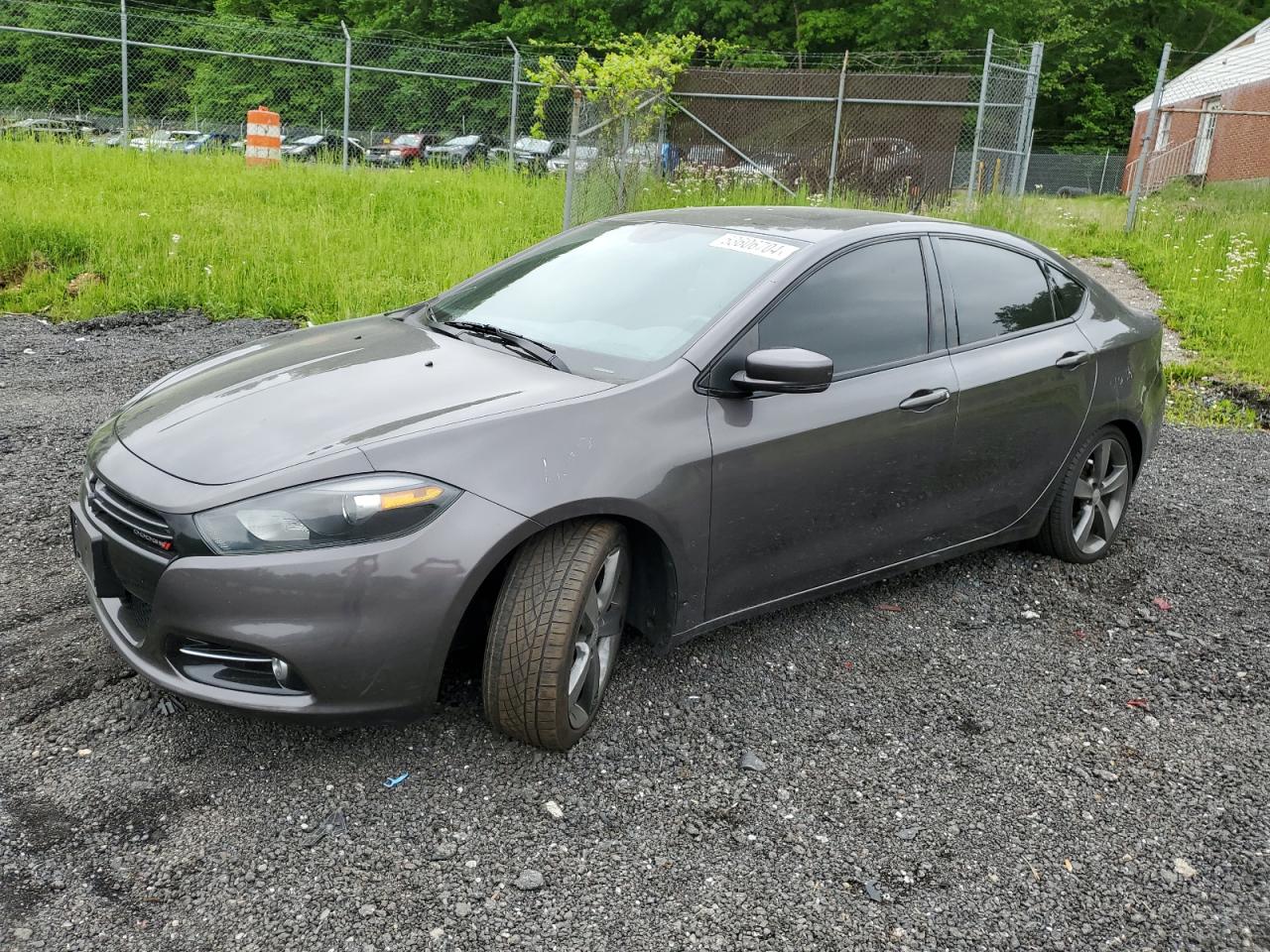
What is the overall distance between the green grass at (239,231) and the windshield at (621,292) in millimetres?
4832

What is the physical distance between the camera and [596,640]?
119 inches

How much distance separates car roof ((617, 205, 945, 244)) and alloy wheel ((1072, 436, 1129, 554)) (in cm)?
128

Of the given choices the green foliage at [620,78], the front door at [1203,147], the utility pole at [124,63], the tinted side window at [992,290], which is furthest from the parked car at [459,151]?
the front door at [1203,147]

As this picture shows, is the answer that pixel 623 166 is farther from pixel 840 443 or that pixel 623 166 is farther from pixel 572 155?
pixel 840 443

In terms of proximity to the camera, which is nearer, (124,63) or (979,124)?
(979,124)

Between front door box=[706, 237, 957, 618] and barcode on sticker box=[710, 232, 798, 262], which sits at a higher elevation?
barcode on sticker box=[710, 232, 798, 262]

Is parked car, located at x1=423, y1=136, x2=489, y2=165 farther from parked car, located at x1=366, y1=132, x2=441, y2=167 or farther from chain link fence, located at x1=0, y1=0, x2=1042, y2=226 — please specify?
parked car, located at x1=366, y1=132, x2=441, y2=167

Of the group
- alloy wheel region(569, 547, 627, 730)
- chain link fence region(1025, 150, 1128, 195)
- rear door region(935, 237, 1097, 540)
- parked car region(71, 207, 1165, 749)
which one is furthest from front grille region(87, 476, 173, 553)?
chain link fence region(1025, 150, 1128, 195)

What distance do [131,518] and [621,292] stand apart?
1729 mm

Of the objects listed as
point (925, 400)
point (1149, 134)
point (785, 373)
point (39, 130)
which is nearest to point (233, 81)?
point (39, 130)

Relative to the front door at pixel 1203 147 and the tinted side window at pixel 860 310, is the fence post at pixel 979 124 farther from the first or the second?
the front door at pixel 1203 147

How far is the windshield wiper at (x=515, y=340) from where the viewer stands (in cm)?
336

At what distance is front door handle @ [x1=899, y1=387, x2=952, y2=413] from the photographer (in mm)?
3672

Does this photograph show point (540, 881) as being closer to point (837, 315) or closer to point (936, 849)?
point (936, 849)
